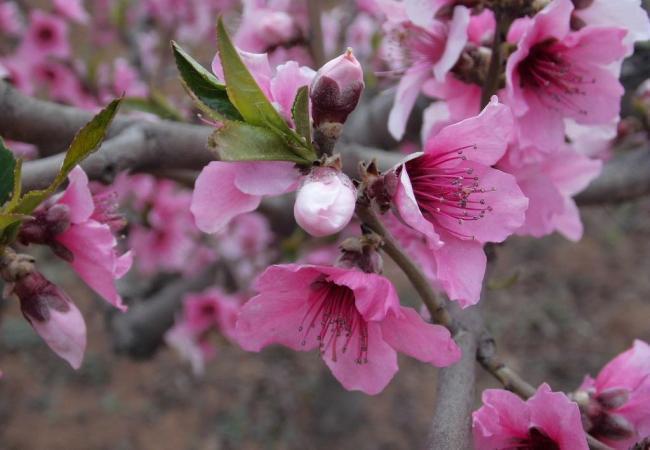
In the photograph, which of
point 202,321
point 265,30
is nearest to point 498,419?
point 265,30

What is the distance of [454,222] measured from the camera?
0.73 meters

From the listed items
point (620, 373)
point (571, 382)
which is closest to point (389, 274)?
point (571, 382)

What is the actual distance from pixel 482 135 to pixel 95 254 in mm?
458

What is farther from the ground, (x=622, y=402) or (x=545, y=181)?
(x=545, y=181)

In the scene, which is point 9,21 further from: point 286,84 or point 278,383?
point 286,84

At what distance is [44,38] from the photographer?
8.05 feet

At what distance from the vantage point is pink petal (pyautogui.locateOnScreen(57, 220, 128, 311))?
773mm

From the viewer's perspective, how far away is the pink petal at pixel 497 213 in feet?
2.40

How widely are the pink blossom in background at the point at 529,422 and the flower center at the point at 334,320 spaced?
0.15 m

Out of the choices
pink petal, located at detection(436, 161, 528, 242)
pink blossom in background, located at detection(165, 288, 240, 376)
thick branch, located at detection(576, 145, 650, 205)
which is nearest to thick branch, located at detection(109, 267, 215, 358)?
pink blossom in background, located at detection(165, 288, 240, 376)

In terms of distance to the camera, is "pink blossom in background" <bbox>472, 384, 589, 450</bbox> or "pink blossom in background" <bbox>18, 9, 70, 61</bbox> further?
"pink blossom in background" <bbox>18, 9, 70, 61</bbox>

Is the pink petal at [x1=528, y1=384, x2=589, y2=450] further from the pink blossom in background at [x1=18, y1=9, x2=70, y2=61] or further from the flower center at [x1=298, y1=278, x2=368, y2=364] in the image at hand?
the pink blossom in background at [x1=18, y1=9, x2=70, y2=61]

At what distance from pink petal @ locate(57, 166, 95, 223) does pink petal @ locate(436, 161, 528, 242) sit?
1.31 ft

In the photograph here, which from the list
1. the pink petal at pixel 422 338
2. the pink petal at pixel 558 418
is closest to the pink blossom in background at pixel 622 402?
the pink petal at pixel 558 418
